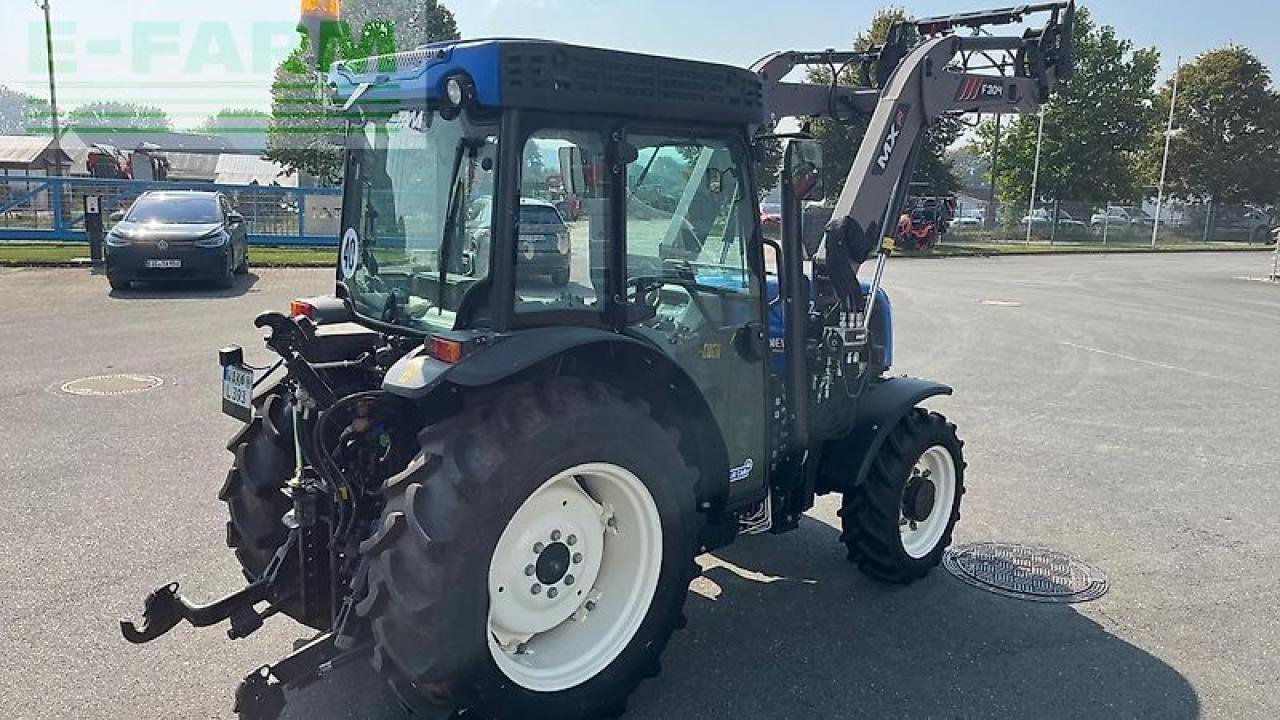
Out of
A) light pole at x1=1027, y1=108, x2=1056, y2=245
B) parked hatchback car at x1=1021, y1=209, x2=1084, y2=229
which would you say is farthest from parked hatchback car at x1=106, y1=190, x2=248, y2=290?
parked hatchback car at x1=1021, y1=209, x2=1084, y2=229

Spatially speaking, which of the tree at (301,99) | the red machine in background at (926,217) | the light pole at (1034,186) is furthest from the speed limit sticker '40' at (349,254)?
the light pole at (1034,186)

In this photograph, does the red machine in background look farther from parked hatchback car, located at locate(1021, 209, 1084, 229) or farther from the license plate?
parked hatchback car, located at locate(1021, 209, 1084, 229)

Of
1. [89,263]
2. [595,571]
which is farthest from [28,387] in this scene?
[89,263]

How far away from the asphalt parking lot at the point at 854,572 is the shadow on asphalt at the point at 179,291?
3.19 meters

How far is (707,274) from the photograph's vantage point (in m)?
3.88

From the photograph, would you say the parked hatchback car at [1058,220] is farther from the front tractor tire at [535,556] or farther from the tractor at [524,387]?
the front tractor tire at [535,556]

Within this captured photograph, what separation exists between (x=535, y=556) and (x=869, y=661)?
5.20 ft

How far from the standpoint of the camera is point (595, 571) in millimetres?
3527

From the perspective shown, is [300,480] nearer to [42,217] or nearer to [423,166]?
[423,166]

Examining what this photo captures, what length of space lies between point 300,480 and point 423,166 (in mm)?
1278

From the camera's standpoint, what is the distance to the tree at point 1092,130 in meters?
43.6

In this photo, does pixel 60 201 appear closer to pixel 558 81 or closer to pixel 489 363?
pixel 558 81

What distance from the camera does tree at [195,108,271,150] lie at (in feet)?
126

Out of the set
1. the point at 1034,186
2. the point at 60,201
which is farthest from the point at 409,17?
the point at 1034,186
